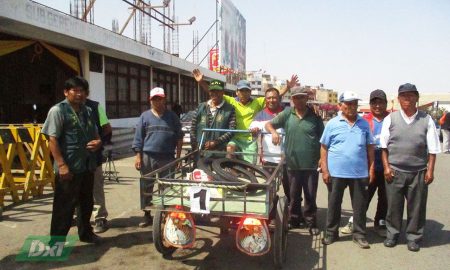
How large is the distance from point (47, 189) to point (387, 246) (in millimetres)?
6171

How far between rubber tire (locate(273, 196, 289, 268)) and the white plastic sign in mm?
771

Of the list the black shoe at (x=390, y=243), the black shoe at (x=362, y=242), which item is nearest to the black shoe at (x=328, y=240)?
the black shoe at (x=362, y=242)

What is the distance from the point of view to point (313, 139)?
16.5 ft

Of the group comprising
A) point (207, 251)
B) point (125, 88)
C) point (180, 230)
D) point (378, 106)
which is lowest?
point (207, 251)

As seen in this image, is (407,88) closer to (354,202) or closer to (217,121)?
(354,202)

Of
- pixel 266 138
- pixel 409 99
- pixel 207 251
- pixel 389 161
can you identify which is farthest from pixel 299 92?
pixel 207 251

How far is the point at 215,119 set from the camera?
5379 mm

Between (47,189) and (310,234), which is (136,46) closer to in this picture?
(47,189)

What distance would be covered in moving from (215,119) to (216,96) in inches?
12.6

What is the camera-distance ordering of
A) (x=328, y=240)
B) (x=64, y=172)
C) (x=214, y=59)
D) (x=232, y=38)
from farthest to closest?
(x=232, y=38) < (x=214, y=59) < (x=328, y=240) < (x=64, y=172)

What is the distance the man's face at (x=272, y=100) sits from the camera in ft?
18.0

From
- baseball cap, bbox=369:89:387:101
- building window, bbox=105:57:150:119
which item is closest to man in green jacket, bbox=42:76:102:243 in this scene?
baseball cap, bbox=369:89:387:101

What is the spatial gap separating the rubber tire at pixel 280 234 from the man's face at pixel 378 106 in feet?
6.87

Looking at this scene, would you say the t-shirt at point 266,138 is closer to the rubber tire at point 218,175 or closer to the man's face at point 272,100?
the man's face at point 272,100
